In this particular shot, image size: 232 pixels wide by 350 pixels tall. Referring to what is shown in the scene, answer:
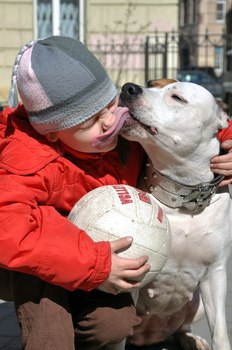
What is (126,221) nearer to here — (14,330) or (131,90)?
(131,90)

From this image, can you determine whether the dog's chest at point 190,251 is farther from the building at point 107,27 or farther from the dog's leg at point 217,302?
the building at point 107,27

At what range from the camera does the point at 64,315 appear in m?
3.15

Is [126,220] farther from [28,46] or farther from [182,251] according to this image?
[28,46]

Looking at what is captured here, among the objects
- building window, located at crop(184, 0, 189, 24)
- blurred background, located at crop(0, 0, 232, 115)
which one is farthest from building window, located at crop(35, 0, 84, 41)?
building window, located at crop(184, 0, 189, 24)

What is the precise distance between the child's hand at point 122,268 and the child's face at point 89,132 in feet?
1.65

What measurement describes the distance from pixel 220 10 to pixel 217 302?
173 feet

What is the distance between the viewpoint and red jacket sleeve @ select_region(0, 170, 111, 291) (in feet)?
9.42

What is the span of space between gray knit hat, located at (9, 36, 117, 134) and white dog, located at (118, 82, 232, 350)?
0.65 ft

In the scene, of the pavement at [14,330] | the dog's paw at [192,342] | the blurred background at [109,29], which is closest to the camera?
the dog's paw at [192,342]

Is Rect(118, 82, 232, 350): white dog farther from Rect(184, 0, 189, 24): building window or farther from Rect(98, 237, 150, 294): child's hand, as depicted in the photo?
Rect(184, 0, 189, 24): building window

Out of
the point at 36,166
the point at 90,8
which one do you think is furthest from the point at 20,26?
Answer: the point at 36,166

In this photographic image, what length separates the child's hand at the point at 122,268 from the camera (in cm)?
299

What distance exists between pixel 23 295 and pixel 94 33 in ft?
35.3

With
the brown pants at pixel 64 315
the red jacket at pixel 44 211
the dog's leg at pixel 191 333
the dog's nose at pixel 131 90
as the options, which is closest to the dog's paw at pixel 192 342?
the dog's leg at pixel 191 333
